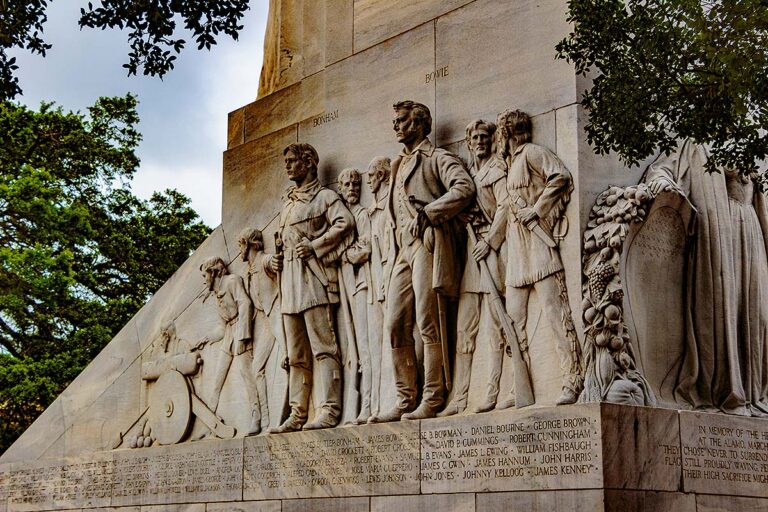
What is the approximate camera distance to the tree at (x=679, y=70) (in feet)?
31.4

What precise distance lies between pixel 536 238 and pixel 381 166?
2801 mm

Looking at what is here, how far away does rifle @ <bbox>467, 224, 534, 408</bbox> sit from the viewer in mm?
12586

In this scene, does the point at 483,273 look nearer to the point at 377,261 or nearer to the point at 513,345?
the point at 513,345

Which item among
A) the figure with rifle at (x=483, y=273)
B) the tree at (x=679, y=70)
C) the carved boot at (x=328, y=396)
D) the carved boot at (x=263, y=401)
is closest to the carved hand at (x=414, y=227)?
the figure with rifle at (x=483, y=273)

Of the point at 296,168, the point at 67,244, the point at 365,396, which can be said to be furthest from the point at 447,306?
the point at 67,244

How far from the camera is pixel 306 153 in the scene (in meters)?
16.0

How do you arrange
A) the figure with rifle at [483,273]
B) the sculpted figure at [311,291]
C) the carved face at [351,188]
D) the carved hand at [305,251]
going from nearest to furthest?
the figure with rifle at [483,273] → the sculpted figure at [311,291] → the carved face at [351,188] → the carved hand at [305,251]

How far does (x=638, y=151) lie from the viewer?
10.8 metres

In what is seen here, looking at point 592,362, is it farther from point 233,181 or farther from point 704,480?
point 233,181

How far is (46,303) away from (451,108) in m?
14.0

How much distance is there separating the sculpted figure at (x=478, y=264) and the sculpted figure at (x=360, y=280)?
56.6 inches

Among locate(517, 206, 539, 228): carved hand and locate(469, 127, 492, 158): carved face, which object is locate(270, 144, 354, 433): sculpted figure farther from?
locate(517, 206, 539, 228): carved hand

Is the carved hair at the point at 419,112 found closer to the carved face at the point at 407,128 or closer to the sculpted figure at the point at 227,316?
the carved face at the point at 407,128

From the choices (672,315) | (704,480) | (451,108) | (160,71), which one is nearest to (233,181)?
(451,108)
